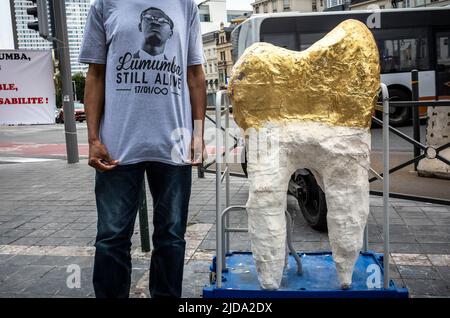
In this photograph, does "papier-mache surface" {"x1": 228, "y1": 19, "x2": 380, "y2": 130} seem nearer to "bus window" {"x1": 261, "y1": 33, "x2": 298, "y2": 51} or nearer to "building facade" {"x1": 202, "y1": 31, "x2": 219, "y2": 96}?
"bus window" {"x1": 261, "y1": 33, "x2": 298, "y2": 51}

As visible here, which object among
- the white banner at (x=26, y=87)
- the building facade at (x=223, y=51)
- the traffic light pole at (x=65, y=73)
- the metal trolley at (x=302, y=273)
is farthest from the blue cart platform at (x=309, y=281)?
the building facade at (x=223, y=51)

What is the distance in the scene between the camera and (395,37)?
1329 centimetres

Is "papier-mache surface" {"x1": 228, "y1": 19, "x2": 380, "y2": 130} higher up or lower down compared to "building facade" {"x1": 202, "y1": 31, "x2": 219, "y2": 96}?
lower down

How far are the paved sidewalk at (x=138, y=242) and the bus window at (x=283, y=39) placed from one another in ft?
→ 22.5

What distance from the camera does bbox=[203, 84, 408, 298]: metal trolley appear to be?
2.49m

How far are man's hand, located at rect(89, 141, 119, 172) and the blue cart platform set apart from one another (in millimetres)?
840

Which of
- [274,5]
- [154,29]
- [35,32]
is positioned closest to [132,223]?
[154,29]

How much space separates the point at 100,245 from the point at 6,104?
7.32 m

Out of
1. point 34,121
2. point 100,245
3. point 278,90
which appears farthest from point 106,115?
point 34,121

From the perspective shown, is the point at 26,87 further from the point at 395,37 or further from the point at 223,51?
the point at 223,51

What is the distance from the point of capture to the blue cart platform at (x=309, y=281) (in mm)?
2471

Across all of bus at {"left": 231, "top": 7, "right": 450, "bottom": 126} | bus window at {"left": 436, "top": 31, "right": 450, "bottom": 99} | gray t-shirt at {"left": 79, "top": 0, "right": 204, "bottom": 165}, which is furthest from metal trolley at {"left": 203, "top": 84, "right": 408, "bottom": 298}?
bus window at {"left": 436, "top": 31, "right": 450, "bottom": 99}

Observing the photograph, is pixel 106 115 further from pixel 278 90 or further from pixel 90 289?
pixel 90 289

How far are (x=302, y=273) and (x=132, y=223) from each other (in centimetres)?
105
